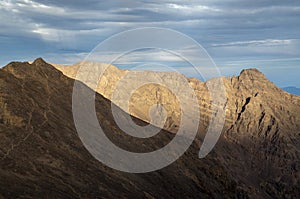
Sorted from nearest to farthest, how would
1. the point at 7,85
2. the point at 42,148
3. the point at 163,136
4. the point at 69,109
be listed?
the point at 42,148 → the point at 7,85 → the point at 69,109 → the point at 163,136

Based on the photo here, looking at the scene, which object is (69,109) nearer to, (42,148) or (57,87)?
(57,87)

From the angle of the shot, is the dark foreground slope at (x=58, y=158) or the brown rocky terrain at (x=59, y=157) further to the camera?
the brown rocky terrain at (x=59, y=157)

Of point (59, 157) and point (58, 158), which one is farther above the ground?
point (59, 157)

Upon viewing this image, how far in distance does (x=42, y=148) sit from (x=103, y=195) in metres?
13.6

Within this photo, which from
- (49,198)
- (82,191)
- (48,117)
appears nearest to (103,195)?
(82,191)

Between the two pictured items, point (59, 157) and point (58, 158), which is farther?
point (59, 157)

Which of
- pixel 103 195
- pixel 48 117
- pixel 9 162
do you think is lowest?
pixel 103 195

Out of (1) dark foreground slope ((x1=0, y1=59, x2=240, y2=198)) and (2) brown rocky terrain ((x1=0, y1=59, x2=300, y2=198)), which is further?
(2) brown rocky terrain ((x1=0, y1=59, x2=300, y2=198))

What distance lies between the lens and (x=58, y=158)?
6619 cm

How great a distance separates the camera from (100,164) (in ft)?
239

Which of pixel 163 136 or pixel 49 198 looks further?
pixel 163 136

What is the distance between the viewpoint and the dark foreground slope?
2258 inches

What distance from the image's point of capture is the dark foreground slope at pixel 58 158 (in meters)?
57.3

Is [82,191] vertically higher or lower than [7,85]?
lower
